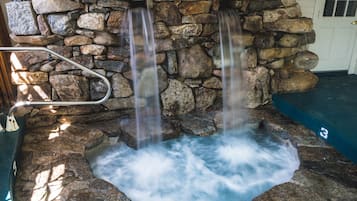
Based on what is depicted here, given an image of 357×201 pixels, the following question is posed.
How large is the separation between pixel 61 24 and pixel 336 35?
366 centimetres

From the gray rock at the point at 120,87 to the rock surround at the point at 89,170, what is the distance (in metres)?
0.36

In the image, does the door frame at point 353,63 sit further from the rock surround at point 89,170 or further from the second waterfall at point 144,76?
the second waterfall at point 144,76

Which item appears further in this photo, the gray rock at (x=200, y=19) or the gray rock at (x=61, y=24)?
the gray rock at (x=200, y=19)

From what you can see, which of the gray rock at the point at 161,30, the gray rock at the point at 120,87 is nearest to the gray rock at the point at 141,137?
the gray rock at the point at 120,87

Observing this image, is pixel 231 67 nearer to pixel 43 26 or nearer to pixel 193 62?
pixel 193 62

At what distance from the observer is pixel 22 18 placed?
8.41ft

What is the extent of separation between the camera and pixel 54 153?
237 cm

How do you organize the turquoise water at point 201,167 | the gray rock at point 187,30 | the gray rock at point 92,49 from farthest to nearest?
the gray rock at point 187,30 < the gray rock at point 92,49 < the turquoise water at point 201,167

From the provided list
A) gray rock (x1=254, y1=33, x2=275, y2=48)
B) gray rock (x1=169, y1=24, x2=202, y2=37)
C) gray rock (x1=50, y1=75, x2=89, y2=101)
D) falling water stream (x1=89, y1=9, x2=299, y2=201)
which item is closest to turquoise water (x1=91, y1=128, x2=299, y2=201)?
falling water stream (x1=89, y1=9, x2=299, y2=201)

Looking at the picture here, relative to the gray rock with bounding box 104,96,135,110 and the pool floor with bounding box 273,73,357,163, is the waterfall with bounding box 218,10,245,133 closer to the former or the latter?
the pool floor with bounding box 273,73,357,163

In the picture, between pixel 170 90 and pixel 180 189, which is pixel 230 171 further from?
pixel 170 90

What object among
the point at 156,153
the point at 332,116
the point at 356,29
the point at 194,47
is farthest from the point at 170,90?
the point at 356,29

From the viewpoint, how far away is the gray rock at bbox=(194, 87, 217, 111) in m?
3.24

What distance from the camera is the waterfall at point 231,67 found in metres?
3.03
